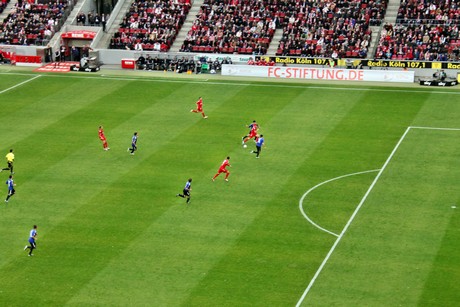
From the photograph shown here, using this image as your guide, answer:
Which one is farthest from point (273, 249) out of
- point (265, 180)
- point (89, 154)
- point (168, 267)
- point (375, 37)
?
point (375, 37)

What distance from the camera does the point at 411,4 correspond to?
91812mm

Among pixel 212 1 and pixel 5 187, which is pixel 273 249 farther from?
pixel 212 1

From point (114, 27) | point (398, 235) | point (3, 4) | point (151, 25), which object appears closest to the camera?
point (398, 235)

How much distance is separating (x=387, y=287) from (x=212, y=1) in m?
59.8

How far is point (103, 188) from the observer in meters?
55.1

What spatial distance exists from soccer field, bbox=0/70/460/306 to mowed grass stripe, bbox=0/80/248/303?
13 cm

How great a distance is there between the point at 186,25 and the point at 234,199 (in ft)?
151

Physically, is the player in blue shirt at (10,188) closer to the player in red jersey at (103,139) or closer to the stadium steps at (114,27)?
the player in red jersey at (103,139)

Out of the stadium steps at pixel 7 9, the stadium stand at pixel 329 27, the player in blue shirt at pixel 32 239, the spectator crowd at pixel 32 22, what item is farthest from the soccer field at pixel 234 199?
the stadium steps at pixel 7 9

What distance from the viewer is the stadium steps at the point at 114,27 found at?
94.9m

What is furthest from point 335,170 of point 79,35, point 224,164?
point 79,35

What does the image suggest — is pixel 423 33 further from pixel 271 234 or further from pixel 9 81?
pixel 271 234

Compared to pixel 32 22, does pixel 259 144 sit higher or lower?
lower

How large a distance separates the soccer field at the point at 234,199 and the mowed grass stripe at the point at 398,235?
102mm
